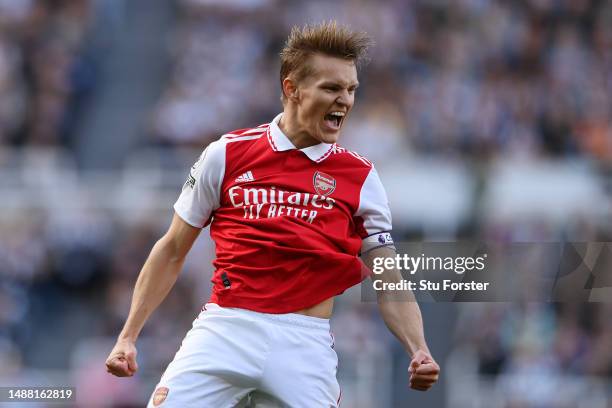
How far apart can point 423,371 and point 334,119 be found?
1174 millimetres

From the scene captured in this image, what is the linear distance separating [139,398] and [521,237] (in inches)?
161

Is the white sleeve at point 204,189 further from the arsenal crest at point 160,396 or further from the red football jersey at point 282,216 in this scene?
the arsenal crest at point 160,396

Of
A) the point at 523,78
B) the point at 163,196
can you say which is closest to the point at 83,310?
the point at 163,196

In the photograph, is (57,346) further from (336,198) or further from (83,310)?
(336,198)

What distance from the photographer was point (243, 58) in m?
15.0

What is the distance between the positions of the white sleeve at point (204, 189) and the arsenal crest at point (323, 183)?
1.35 ft

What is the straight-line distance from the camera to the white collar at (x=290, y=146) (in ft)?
18.5

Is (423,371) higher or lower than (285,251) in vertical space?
lower

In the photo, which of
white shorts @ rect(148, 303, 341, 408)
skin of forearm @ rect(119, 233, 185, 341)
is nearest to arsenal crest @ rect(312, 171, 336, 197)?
white shorts @ rect(148, 303, 341, 408)

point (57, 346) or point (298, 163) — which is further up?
point (298, 163)

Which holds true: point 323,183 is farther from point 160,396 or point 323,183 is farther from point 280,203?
point 160,396

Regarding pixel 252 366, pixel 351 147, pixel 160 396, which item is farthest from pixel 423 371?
pixel 351 147

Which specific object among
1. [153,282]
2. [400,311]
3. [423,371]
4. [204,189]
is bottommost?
[423,371]

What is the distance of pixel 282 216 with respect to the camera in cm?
547
